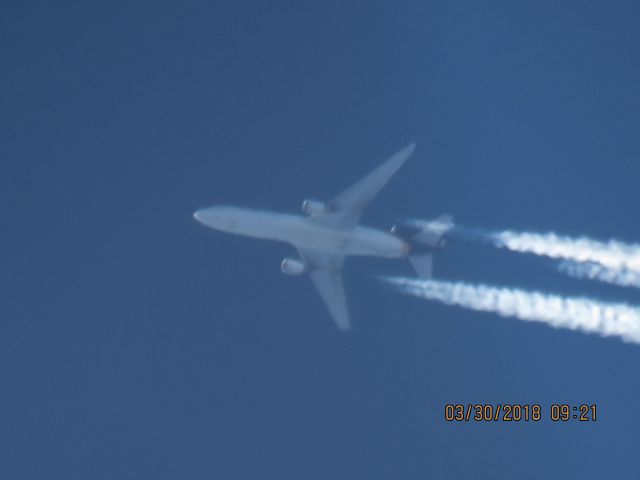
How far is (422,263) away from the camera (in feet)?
148

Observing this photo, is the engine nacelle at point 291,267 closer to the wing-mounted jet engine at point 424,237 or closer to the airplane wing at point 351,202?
the airplane wing at point 351,202

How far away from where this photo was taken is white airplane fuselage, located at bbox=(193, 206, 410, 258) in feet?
140

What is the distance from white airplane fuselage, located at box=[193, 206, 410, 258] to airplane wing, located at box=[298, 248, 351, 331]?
155cm

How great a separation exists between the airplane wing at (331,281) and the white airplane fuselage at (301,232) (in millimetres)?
1548

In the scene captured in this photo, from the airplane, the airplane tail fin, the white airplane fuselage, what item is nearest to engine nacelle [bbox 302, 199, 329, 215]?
the airplane

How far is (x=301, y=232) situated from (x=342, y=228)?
7.56ft

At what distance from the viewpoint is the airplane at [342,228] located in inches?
1687

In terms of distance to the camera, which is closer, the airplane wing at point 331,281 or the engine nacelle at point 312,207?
the engine nacelle at point 312,207

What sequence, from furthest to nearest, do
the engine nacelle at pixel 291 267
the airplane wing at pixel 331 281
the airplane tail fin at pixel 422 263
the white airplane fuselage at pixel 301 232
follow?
the airplane wing at pixel 331 281 → the airplane tail fin at pixel 422 263 → the engine nacelle at pixel 291 267 → the white airplane fuselage at pixel 301 232

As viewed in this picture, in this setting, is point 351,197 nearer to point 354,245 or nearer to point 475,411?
point 354,245

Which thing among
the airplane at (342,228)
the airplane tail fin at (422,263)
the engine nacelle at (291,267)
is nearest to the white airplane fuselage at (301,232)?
the airplane at (342,228)

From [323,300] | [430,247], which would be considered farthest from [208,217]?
[430,247]

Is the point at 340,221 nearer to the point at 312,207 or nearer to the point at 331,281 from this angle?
the point at 312,207

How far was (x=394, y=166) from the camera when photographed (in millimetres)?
42844
